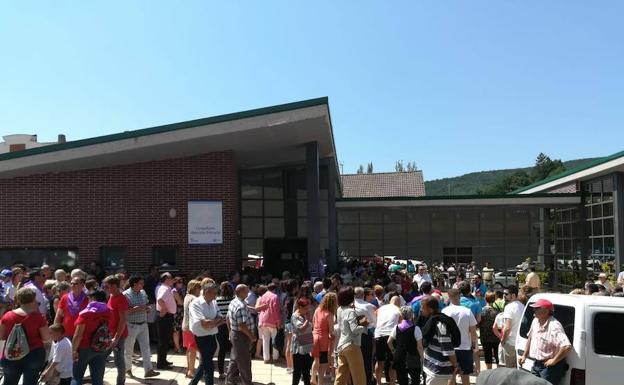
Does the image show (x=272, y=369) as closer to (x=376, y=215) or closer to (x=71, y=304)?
(x=71, y=304)

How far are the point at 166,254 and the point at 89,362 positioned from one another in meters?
8.66

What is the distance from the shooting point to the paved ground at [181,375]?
993 cm

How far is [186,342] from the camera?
1006cm

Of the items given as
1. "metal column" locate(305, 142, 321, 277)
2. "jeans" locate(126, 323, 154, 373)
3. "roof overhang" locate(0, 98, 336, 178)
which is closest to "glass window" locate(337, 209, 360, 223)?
"metal column" locate(305, 142, 321, 277)

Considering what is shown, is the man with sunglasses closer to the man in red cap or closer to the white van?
the man in red cap

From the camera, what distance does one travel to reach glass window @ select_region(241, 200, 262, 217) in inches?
906

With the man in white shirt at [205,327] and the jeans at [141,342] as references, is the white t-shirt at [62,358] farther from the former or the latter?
the jeans at [141,342]

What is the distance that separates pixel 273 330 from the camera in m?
11.4

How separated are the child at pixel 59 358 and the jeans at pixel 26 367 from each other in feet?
0.96

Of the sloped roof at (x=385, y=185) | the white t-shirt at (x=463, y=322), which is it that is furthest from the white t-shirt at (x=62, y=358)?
the sloped roof at (x=385, y=185)

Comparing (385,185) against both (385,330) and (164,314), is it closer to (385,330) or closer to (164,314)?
(164,314)

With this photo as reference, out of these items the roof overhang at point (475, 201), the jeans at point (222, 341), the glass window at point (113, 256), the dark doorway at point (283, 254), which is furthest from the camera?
the dark doorway at point (283, 254)

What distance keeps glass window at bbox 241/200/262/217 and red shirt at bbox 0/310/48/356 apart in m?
15.8

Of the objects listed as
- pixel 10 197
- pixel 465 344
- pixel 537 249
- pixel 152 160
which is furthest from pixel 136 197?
pixel 537 249
